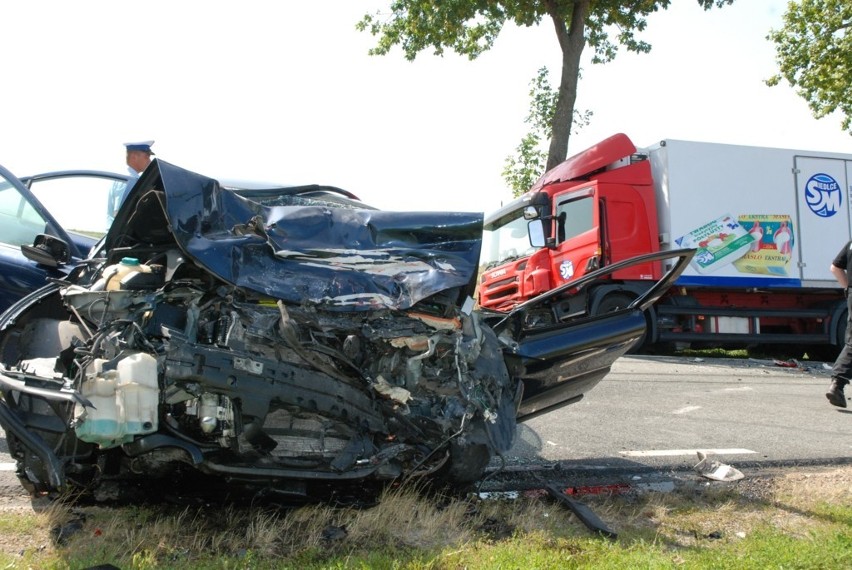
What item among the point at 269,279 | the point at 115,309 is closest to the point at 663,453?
the point at 269,279

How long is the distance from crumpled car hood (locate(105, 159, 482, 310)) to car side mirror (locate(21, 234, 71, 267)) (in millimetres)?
739

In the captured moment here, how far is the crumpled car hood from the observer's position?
3.29 m

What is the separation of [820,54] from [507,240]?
47.9ft

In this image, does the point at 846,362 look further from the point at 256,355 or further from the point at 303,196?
the point at 256,355

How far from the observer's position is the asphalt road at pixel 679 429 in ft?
16.4

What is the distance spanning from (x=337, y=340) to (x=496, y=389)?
0.89m

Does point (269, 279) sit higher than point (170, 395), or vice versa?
point (269, 279)

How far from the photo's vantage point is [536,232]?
11.5 meters

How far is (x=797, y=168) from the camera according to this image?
1232 centimetres

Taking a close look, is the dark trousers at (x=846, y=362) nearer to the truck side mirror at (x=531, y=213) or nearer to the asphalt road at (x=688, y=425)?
the asphalt road at (x=688, y=425)

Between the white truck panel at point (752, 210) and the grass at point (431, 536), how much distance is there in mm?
7985

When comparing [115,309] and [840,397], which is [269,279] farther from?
[840,397]

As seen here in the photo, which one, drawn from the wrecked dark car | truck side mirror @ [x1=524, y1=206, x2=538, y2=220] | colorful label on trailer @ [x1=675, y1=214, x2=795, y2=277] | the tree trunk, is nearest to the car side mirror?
the wrecked dark car

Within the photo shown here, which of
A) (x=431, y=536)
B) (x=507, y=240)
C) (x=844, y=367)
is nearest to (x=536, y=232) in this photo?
(x=507, y=240)
